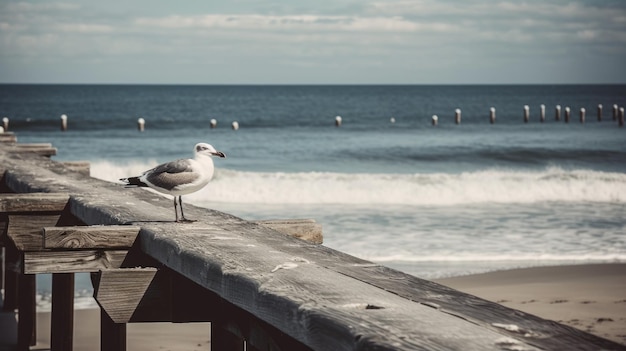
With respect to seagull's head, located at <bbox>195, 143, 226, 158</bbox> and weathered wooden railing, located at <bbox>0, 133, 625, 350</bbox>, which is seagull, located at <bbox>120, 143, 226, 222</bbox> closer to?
seagull's head, located at <bbox>195, 143, 226, 158</bbox>

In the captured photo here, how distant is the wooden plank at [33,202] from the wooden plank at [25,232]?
56mm

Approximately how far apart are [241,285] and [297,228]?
1.61m

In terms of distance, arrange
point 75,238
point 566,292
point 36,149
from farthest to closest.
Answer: point 36,149 < point 566,292 < point 75,238

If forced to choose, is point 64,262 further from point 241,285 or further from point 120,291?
point 241,285

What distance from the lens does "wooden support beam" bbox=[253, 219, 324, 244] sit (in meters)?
4.85

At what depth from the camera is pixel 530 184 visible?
21.8 metres

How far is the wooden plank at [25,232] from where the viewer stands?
5.56 m

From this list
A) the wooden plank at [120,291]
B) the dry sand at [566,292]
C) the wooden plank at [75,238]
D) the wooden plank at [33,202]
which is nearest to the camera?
the wooden plank at [120,291]

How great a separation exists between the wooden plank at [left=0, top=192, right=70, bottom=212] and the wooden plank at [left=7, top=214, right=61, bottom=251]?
56 mm

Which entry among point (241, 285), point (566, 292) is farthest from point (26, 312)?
point (566, 292)

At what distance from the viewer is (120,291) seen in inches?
154

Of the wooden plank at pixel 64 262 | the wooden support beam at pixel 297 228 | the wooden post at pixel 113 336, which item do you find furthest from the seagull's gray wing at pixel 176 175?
the wooden post at pixel 113 336

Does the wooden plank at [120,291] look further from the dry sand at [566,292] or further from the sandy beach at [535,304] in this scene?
the dry sand at [566,292]

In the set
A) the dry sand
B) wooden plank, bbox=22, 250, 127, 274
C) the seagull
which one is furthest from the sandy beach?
wooden plank, bbox=22, 250, 127, 274
